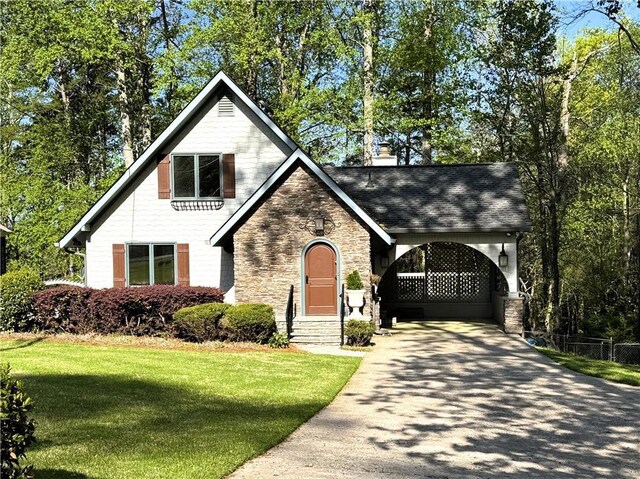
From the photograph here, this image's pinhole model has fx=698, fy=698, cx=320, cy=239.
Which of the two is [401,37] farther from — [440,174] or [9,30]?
[9,30]

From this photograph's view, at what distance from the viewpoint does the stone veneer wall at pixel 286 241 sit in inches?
763

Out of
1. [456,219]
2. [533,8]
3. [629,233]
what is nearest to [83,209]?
[456,219]

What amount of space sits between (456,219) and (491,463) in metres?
13.8

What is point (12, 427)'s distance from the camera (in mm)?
4914

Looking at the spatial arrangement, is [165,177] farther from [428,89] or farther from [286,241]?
[428,89]

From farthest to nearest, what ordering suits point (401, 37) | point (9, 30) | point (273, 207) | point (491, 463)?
1. point (401, 37)
2. point (9, 30)
3. point (273, 207)
4. point (491, 463)

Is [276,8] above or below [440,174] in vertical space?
above

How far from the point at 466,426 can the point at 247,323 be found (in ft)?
28.8

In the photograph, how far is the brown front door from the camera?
19625mm

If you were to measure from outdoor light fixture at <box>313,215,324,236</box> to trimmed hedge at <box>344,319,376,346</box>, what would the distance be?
292cm

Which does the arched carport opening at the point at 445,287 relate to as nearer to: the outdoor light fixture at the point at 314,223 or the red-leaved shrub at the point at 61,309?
the outdoor light fixture at the point at 314,223

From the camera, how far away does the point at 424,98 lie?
34688mm

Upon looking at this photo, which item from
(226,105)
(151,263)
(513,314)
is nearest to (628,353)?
(513,314)

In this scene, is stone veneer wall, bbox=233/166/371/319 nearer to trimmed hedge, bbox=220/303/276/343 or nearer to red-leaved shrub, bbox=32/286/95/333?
trimmed hedge, bbox=220/303/276/343
